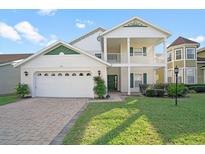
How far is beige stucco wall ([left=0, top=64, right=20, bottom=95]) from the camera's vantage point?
2713cm

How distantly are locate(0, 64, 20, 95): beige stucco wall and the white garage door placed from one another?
737 centimetres

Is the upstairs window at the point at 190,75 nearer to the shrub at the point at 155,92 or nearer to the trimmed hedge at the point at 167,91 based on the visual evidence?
the trimmed hedge at the point at 167,91

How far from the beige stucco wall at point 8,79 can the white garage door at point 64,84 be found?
7.37m

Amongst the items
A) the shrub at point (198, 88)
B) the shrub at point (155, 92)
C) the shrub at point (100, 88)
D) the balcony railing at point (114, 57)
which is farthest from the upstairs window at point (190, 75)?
the shrub at point (100, 88)

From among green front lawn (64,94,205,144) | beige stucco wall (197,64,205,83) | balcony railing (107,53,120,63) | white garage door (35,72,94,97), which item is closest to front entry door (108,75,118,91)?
balcony railing (107,53,120,63)

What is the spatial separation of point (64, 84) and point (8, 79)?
9550 mm

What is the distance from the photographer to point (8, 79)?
1101 inches

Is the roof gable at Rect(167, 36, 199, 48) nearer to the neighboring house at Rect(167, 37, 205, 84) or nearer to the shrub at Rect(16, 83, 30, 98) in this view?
the neighboring house at Rect(167, 37, 205, 84)

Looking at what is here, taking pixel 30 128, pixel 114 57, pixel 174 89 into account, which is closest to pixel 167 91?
pixel 174 89

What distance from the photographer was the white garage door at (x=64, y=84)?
68.8ft
